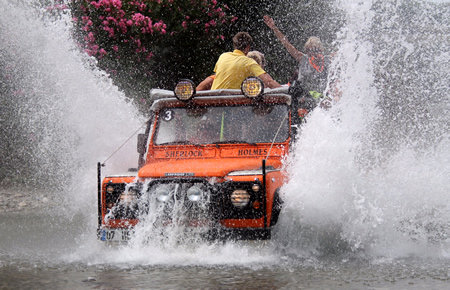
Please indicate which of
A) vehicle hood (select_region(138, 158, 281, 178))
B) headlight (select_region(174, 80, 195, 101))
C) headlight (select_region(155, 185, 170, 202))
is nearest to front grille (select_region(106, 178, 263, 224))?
headlight (select_region(155, 185, 170, 202))

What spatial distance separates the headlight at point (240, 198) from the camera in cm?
681

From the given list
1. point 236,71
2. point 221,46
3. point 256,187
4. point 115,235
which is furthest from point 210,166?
point 221,46

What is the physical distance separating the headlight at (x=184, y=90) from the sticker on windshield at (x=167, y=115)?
0.28m

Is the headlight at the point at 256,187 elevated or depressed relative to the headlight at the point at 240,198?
elevated

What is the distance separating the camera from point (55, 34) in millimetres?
12750

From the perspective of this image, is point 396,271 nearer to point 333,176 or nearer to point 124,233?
point 333,176

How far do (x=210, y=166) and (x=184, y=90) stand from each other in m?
1.28

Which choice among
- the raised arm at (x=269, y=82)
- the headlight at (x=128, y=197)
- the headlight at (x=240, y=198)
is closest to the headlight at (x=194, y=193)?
the headlight at (x=240, y=198)

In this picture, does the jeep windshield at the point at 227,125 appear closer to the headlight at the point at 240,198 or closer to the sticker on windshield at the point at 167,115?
the sticker on windshield at the point at 167,115

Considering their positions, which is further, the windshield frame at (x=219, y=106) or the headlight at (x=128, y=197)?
the windshield frame at (x=219, y=106)

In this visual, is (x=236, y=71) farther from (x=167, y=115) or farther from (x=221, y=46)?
(x=221, y=46)

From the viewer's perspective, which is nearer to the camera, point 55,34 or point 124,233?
point 124,233

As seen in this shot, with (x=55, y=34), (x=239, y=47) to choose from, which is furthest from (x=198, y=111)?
(x=55, y=34)

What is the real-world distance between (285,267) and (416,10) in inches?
341
